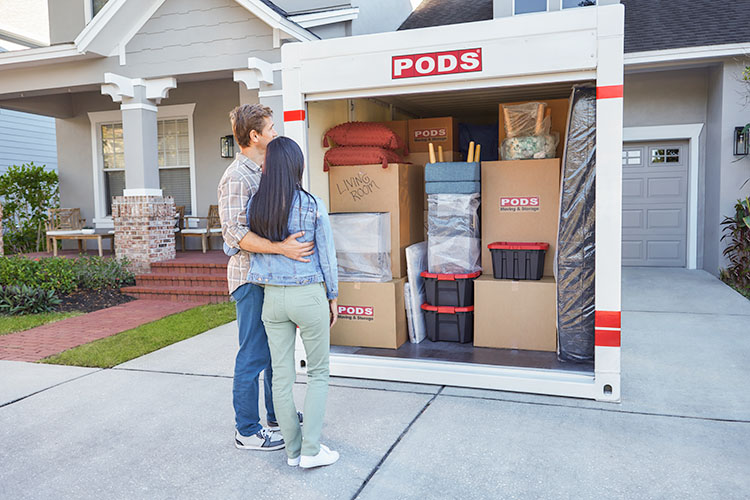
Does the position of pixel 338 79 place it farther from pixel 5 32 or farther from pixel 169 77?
pixel 5 32

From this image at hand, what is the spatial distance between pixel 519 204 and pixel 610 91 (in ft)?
4.39

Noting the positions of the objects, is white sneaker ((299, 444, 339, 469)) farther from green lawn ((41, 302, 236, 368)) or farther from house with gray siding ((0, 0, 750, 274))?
house with gray siding ((0, 0, 750, 274))

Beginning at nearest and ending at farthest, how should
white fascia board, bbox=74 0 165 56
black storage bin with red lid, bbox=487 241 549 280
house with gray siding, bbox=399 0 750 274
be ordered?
black storage bin with red lid, bbox=487 241 549 280
white fascia board, bbox=74 0 165 56
house with gray siding, bbox=399 0 750 274

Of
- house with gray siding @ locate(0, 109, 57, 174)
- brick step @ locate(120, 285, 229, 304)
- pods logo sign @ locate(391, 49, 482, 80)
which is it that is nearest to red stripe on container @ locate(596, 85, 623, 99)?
pods logo sign @ locate(391, 49, 482, 80)

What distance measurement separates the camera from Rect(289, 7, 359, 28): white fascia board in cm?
911

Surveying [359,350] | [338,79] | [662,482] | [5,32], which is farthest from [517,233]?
[5,32]

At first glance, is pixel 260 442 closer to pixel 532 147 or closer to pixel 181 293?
pixel 532 147

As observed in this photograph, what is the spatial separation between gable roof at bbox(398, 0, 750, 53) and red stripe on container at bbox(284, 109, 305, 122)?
22.2ft

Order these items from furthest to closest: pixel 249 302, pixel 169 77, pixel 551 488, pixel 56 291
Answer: pixel 169 77
pixel 56 291
pixel 249 302
pixel 551 488

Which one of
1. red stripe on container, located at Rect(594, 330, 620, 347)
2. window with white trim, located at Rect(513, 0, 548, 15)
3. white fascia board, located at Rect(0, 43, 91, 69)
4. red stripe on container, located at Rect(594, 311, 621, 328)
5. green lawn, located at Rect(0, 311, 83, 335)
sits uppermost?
window with white trim, located at Rect(513, 0, 548, 15)

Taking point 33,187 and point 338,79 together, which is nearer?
point 338,79

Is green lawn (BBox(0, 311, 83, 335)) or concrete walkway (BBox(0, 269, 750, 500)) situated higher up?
green lawn (BBox(0, 311, 83, 335))

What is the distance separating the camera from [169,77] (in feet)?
28.3

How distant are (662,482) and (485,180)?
2.69 m
